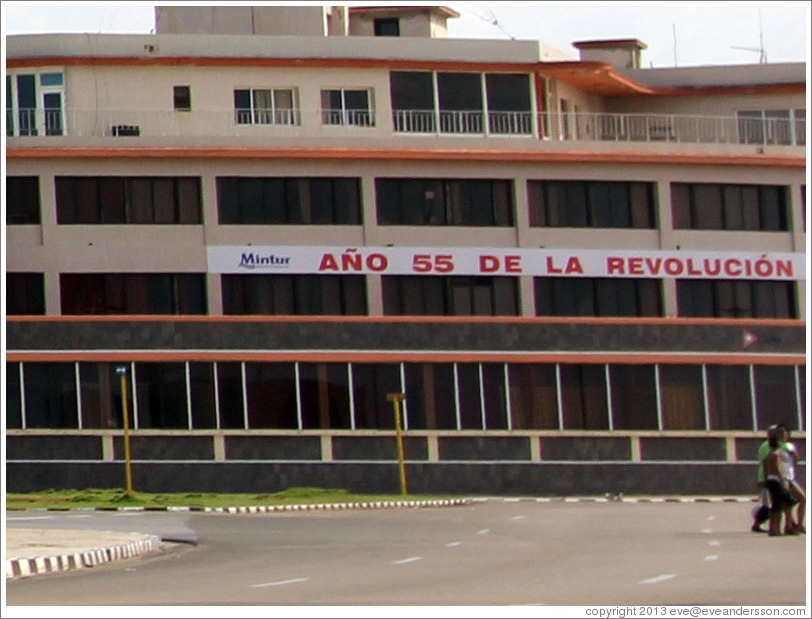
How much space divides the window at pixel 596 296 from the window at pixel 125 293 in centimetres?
785

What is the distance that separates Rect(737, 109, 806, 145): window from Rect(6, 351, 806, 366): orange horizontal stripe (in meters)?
6.71

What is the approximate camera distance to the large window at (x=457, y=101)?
4978 cm

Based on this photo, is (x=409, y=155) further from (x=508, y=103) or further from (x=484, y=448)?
(x=484, y=448)

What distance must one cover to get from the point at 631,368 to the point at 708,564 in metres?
26.3

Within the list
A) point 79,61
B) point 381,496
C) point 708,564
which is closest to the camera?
point 708,564

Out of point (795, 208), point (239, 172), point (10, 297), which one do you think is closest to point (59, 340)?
point (10, 297)

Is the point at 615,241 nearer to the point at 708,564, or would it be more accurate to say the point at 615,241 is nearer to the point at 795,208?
the point at 795,208

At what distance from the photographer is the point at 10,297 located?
47.2 metres

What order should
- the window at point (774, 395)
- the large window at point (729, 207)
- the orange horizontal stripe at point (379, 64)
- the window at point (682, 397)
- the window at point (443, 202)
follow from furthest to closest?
1. the large window at point (729, 207)
2. the window at point (443, 202)
3. the orange horizontal stripe at point (379, 64)
4. the window at point (774, 395)
5. the window at point (682, 397)

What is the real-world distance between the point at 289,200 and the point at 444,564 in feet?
84.7

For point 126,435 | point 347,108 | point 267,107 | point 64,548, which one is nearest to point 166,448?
point 126,435

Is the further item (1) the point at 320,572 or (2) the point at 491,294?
(2) the point at 491,294

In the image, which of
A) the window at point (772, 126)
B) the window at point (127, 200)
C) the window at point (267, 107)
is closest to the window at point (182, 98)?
the window at point (267, 107)

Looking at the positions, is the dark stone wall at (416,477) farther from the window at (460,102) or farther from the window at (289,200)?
the window at (460,102)
